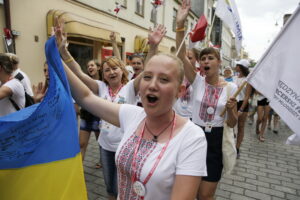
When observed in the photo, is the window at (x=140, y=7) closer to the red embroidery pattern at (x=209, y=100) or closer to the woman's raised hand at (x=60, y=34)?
the red embroidery pattern at (x=209, y=100)

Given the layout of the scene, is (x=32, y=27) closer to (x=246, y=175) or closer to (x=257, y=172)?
(x=246, y=175)

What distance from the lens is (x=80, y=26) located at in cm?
872

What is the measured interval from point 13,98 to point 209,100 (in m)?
2.32

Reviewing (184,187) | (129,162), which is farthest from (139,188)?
(184,187)

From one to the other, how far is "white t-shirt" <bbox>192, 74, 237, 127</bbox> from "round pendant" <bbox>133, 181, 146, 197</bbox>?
152cm

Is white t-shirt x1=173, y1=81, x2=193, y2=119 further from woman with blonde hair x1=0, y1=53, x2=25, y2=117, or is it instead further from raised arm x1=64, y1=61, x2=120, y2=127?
woman with blonde hair x1=0, y1=53, x2=25, y2=117

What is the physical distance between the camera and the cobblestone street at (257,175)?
136 inches

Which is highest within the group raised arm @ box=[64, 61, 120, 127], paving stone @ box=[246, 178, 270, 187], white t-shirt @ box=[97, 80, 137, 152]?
raised arm @ box=[64, 61, 120, 127]

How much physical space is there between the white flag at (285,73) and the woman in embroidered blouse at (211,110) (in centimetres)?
61

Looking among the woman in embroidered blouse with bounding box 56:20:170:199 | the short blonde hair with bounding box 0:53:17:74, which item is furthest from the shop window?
the woman in embroidered blouse with bounding box 56:20:170:199

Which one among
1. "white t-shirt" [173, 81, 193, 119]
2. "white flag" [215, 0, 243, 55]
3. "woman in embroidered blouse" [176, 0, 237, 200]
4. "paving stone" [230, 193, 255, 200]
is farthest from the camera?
"white flag" [215, 0, 243, 55]

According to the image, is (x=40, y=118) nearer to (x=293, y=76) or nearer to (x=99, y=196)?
(x=293, y=76)

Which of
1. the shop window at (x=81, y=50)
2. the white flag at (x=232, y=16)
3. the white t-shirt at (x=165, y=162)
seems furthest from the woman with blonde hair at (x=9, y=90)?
the shop window at (x=81, y=50)

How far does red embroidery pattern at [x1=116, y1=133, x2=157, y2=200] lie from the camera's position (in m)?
1.33
